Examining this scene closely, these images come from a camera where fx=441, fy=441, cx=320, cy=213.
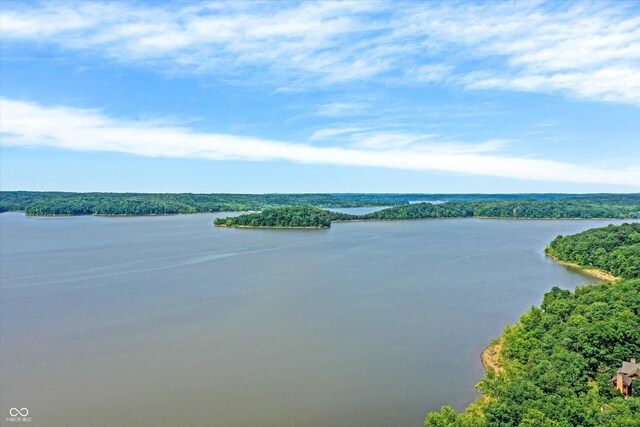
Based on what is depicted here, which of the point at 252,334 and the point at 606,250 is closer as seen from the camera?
the point at 252,334

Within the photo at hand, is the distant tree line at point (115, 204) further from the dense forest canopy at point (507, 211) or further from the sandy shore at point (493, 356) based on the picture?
the sandy shore at point (493, 356)

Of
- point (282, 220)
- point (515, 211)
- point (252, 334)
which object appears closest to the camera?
point (252, 334)

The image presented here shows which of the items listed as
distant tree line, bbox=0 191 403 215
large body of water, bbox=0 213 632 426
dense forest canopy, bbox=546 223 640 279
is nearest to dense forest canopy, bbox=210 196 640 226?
distant tree line, bbox=0 191 403 215

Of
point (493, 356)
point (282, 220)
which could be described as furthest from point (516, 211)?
point (493, 356)

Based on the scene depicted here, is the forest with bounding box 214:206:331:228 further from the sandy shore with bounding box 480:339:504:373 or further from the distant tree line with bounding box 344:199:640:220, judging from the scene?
the sandy shore with bounding box 480:339:504:373

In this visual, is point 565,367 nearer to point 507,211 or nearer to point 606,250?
point 606,250

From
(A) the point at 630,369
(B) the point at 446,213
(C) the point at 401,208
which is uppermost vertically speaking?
(C) the point at 401,208
